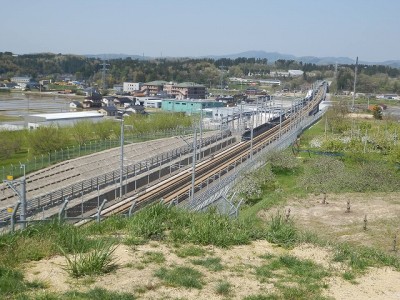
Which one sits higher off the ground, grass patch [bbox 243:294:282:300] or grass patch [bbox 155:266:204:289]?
grass patch [bbox 155:266:204:289]

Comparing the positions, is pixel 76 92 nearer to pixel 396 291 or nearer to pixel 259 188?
pixel 259 188

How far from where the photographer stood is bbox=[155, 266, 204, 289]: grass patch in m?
6.18

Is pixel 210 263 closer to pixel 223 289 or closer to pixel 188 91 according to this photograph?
pixel 223 289

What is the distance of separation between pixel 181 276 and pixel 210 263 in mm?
740

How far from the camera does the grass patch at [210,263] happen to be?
6.86 meters

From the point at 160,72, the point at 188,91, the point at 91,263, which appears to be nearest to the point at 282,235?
the point at 91,263

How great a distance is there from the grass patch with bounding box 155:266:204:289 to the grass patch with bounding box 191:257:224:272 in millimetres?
281

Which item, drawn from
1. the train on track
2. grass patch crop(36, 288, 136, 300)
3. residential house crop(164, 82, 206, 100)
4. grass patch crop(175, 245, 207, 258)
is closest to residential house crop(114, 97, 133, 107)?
residential house crop(164, 82, 206, 100)

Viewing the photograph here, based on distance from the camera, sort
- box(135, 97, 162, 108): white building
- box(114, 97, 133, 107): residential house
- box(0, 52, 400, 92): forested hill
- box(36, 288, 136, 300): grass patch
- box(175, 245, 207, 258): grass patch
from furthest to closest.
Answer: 1. box(0, 52, 400, 92): forested hill
2. box(135, 97, 162, 108): white building
3. box(114, 97, 133, 107): residential house
4. box(175, 245, 207, 258): grass patch
5. box(36, 288, 136, 300): grass patch

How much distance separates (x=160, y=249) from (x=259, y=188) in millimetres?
16310

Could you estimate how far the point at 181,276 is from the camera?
6.39 meters

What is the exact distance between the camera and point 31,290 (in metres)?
5.67

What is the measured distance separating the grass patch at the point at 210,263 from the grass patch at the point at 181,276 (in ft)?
0.92

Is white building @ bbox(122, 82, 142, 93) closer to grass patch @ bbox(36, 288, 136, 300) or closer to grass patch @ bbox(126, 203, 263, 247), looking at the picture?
grass patch @ bbox(126, 203, 263, 247)
